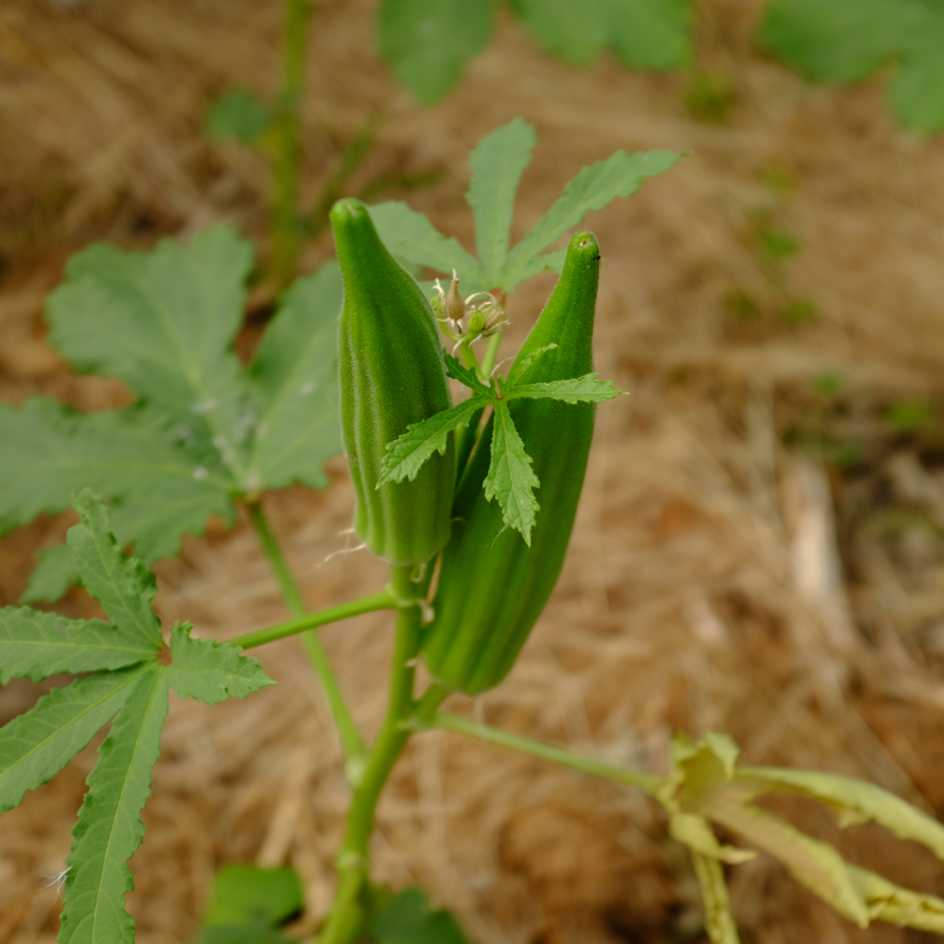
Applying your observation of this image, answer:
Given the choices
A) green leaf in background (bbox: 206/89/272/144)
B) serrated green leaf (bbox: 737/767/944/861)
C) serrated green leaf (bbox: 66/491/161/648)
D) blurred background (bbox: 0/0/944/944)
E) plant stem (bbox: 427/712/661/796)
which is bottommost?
blurred background (bbox: 0/0/944/944)

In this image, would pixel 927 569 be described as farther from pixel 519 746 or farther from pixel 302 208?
pixel 302 208

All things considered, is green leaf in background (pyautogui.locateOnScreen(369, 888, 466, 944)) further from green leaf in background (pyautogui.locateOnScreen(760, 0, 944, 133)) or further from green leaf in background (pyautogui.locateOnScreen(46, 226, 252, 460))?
green leaf in background (pyautogui.locateOnScreen(760, 0, 944, 133))

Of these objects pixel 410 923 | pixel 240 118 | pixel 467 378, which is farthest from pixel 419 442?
pixel 240 118

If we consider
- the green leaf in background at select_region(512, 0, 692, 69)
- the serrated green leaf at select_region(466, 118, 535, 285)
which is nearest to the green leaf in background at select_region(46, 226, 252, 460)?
the serrated green leaf at select_region(466, 118, 535, 285)

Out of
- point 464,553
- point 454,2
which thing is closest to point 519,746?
point 464,553

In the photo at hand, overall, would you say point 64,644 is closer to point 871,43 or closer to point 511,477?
point 511,477
